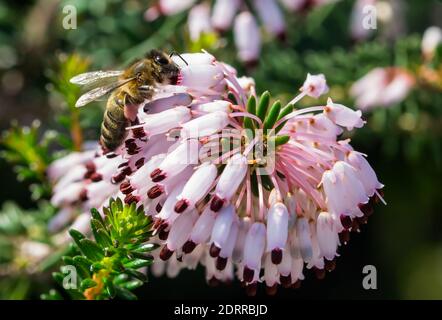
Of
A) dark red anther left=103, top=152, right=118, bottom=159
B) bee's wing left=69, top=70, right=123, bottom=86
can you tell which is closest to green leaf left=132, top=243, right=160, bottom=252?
dark red anther left=103, top=152, right=118, bottom=159

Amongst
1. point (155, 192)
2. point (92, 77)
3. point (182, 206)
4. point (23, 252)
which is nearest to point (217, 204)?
point (182, 206)

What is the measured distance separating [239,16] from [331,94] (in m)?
0.70

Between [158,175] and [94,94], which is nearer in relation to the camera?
[158,175]

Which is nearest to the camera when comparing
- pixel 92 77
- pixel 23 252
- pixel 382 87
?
pixel 92 77

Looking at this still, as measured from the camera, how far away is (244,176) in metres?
2.47

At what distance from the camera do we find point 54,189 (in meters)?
3.38

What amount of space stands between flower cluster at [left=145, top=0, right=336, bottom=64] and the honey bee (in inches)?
47.5

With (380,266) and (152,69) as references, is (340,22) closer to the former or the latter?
(380,266)

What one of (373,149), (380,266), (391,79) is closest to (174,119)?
(391,79)

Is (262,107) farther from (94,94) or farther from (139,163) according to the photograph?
(94,94)

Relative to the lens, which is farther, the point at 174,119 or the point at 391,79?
the point at 391,79

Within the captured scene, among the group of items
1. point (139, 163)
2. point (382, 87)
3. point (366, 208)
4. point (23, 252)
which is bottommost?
point (366, 208)

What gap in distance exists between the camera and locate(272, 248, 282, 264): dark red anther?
2426mm
